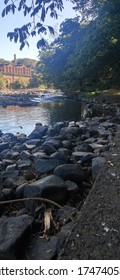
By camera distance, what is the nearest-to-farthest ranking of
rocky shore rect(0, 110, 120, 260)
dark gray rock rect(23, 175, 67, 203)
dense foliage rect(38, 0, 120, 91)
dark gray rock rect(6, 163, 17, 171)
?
rocky shore rect(0, 110, 120, 260), dark gray rock rect(23, 175, 67, 203), dark gray rock rect(6, 163, 17, 171), dense foliage rect(38, 0, 120, 91)

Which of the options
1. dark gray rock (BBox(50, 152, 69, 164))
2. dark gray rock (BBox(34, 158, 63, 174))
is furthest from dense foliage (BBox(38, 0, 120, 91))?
dark gray rock (BBox(34, 158, 63, 174))

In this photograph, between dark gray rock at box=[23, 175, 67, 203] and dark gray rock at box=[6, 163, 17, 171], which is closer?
dark gray rock at box=[23, 175, 67, 203]

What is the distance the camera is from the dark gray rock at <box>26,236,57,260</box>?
3025mm

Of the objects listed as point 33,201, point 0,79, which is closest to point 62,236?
point 33,201

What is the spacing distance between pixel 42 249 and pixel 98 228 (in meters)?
0.87

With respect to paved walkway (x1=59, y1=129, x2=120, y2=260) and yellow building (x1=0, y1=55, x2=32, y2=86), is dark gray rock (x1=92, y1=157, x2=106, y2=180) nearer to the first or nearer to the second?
paved walkway (x1=59, y1=129, x2=120, y2=260)

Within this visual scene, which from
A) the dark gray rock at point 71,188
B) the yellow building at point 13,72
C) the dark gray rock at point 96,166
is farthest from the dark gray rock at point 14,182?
the yellow building at point 13,72

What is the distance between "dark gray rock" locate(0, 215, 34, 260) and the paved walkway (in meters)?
0.85

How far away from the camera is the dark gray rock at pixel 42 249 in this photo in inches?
119

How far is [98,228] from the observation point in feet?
8.55

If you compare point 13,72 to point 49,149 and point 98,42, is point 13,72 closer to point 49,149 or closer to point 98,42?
point 98,42

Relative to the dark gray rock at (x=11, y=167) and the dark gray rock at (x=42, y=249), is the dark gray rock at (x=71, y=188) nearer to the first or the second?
the dark gray rock at (x=42, y=249)

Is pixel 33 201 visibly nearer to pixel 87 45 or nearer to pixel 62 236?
pixel 62 236
